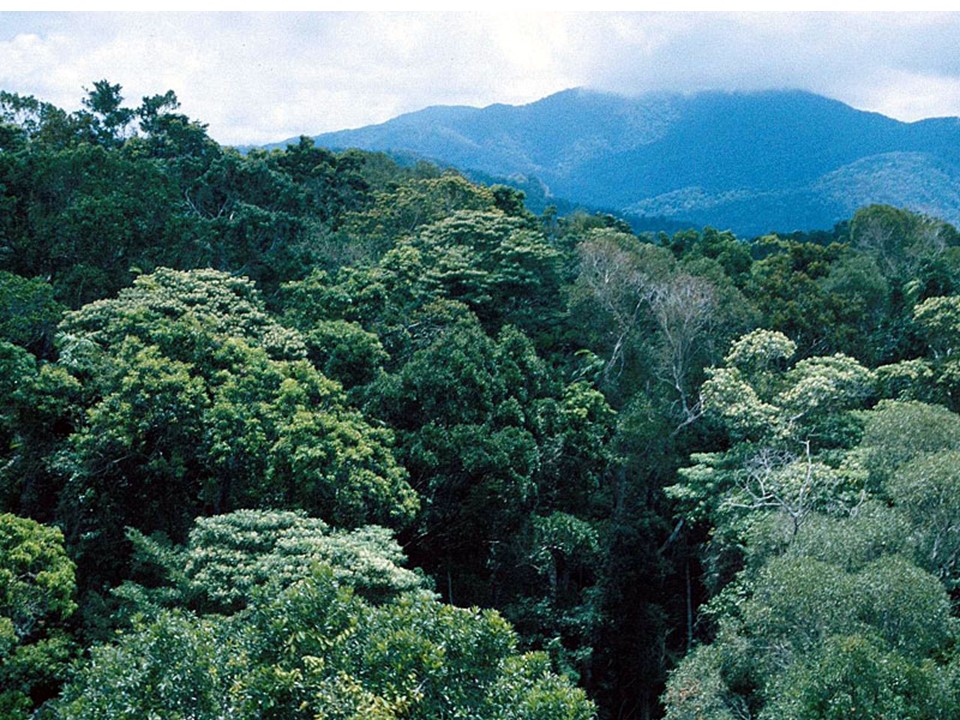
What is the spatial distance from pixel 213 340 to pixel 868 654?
416 inches

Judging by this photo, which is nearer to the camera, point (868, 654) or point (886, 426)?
point (868, 654)

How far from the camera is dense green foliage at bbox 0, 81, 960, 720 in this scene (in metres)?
6.87

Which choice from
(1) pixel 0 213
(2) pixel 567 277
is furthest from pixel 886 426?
(1) pixel 0 213

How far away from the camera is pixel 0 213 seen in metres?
17.2

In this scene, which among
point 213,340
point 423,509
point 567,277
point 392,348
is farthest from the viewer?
point 567,277

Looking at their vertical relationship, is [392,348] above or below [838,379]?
above

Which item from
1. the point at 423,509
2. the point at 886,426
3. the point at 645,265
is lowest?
the point at 423,509

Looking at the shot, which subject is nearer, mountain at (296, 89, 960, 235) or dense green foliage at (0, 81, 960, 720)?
dense green foliage at (0, 81, 960, 720)

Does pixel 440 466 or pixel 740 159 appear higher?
pixel 740 159

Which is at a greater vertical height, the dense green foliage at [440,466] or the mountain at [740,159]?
the mountain at [740,159]

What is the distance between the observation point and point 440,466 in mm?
→ 13562

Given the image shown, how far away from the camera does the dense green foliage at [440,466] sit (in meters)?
6.87

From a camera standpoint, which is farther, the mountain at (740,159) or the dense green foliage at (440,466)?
the mountain at (740,159)

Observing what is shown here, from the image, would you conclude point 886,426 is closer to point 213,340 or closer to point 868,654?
point 868,654
